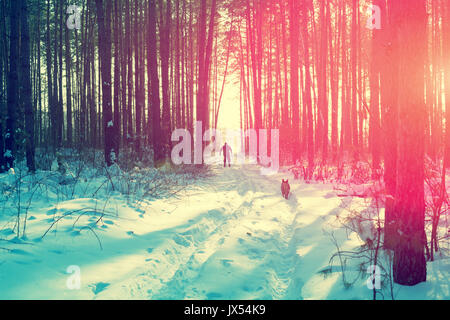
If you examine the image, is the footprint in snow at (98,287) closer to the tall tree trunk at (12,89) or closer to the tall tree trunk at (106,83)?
the tall tree trunk at (106,83)

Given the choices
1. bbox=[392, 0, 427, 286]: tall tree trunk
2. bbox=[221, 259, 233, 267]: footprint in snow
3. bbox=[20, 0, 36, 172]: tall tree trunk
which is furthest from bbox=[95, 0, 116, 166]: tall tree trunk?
bbox=[392, 0, 427, 286]: tall tree trunk

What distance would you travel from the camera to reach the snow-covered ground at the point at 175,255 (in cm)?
284

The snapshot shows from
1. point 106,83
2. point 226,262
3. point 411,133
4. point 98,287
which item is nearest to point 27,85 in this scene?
point 106,83

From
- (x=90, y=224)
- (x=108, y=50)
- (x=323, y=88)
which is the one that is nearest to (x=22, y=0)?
(x=108, y=50)

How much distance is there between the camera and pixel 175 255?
397 centimetres

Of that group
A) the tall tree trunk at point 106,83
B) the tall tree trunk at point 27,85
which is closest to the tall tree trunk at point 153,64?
the tall tree trunk at point 106,83

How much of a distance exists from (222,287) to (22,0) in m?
12.5

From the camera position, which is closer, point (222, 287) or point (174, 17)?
point (222, 287)

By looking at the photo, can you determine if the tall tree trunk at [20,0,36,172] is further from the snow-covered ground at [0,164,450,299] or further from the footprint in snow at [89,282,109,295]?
the footprint in snow at [89,282,109,295]

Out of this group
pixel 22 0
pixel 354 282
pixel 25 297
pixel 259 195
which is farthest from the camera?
pixel 22 0

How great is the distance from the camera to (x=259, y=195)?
31.0 feet

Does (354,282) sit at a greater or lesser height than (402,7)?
lesser
